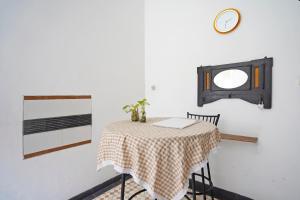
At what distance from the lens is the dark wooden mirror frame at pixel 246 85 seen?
169cm

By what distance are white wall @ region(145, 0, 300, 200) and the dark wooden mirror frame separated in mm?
60

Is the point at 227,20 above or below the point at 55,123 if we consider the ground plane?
above

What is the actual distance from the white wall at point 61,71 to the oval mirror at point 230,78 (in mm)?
1296

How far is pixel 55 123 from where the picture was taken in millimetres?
→ 1716

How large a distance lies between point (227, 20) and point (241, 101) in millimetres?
969

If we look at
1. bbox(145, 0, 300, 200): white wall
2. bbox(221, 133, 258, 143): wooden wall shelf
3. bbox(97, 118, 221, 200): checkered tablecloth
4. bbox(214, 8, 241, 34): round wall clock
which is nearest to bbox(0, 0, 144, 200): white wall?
bbox(145, 0, 300, 200): white wall

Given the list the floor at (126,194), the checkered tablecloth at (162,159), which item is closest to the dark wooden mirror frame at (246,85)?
the checkered tablecloth at (162,159)

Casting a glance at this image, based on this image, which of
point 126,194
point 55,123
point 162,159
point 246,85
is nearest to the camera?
point 162,159

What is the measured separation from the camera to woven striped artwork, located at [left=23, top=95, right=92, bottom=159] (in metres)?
1.54

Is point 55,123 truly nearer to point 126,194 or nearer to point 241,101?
point 126,194

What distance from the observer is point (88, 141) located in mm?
2031

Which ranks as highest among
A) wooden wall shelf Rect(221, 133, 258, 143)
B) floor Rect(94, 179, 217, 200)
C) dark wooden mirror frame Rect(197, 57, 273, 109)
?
dark wooden mirror frame Rect(197, 57, 273, 109)

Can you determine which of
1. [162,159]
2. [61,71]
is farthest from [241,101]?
[61,71]

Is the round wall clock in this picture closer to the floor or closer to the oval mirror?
the oval mirror
